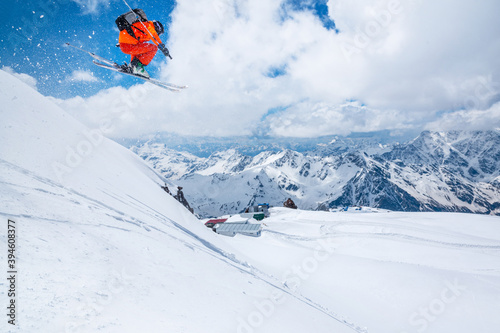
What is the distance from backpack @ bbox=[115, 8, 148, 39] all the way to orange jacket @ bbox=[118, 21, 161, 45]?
5.3 inches

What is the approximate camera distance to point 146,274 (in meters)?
4.81

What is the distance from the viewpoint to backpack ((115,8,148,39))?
8.95 metres

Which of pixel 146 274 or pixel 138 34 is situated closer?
pixel 146 274

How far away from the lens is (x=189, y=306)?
4.51 m

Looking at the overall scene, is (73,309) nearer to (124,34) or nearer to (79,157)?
Result: (79,157)

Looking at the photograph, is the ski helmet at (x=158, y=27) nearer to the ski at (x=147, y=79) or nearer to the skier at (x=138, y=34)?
the skier at (x=138, y=34)

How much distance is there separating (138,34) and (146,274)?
396 inches

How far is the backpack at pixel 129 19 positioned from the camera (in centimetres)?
895

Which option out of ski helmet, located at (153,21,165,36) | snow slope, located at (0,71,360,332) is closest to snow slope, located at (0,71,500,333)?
snow slope, located at (0,71,360,332)

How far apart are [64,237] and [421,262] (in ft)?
75.7

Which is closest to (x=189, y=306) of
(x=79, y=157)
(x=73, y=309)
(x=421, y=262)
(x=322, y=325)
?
(x=73, y=309)

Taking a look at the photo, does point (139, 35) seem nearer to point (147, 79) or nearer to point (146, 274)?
point (147, 79)

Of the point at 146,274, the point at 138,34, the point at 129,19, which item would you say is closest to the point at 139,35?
the point at 138,34

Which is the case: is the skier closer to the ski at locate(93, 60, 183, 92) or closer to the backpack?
the backpack
